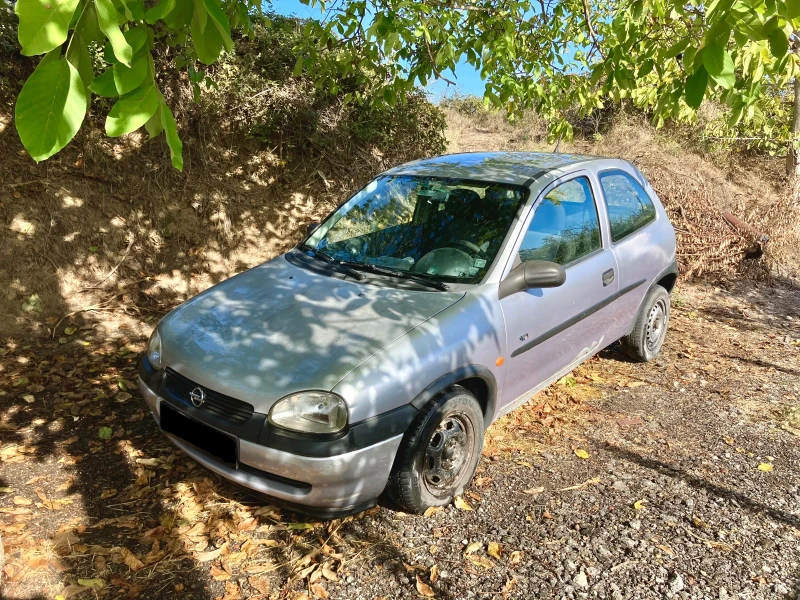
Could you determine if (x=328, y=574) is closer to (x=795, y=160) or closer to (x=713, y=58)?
(x=713, y=58)

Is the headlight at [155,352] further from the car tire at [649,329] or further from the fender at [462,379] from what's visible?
the car tire at [649,329]

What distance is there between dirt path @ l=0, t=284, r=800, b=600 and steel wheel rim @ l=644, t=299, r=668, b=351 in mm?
549

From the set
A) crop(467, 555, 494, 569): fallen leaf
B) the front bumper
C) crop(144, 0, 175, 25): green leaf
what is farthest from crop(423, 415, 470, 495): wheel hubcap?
crop(144, 0, 175, 25): green leaf

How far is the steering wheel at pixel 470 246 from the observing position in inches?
142

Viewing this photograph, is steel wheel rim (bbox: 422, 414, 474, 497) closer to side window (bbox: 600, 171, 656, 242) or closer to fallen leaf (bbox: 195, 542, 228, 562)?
fallen leaf (bbox: 195, 542, 228, 562)

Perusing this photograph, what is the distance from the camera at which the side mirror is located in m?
3.44

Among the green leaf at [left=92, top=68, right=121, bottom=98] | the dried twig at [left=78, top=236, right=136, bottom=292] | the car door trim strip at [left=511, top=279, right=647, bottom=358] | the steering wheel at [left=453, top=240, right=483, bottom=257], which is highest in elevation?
the green leaf at [left=92, top=68, right=121, bottom=98]

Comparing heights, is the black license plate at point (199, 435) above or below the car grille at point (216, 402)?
below

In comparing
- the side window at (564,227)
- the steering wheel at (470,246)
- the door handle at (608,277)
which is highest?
the side window at (564,227)

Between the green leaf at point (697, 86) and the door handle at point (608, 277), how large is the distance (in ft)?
6.96

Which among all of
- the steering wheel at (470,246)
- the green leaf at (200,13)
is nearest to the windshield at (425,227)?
the steering wheel at (470,246)

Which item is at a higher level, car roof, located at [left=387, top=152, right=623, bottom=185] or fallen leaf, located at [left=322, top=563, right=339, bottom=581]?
car roof, located at [left=387, top=152, right=623, bottom=185]

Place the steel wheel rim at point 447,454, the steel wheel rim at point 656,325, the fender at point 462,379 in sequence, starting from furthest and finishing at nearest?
the steel wheel rim at point 656,325, the steel wheel rim at point 447,454, the fender at point 462,379

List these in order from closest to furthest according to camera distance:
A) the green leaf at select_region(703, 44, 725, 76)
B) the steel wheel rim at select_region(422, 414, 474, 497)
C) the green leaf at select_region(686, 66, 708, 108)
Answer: the green leaf at select_region(703, 44, 725, 76) → the green leaf at select_region(686, 66, 708, 108) → the steel wheel rim at select_region(422, 414, 474, 497)
